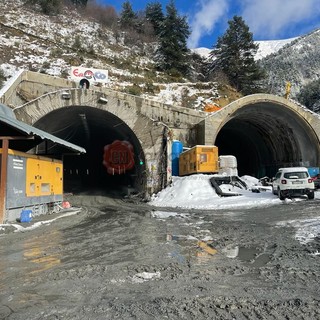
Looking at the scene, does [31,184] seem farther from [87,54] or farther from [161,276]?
[87,54]

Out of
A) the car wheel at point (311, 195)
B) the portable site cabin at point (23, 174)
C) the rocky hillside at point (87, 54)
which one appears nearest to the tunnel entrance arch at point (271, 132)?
the rocky hillside at point (87, 54)

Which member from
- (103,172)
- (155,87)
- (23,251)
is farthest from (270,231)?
(155,87)

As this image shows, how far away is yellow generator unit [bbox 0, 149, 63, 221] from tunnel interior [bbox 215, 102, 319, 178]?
19153mm

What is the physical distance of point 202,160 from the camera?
25453 millimetres

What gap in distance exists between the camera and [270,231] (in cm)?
1027

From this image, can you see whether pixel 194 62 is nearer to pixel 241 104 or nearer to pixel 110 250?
pixel 241 104

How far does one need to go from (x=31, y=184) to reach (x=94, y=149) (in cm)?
2855

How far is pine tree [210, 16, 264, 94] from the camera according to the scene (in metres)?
61.3

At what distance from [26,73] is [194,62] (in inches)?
1931

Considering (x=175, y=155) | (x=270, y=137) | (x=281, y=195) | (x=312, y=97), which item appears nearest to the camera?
(x=281, y=195)

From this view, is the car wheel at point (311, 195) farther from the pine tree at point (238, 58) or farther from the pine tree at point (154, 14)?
the pine tree at point (154, 14)

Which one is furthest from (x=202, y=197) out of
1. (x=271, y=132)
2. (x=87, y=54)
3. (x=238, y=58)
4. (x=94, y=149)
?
(x=238, y=58)

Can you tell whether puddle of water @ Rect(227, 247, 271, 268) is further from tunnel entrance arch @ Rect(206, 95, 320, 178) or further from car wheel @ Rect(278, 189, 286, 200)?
tunnel entrance arch @ Rect(206, 95, 320, 178)

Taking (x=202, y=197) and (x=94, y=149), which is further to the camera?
(x=94, y=149)
